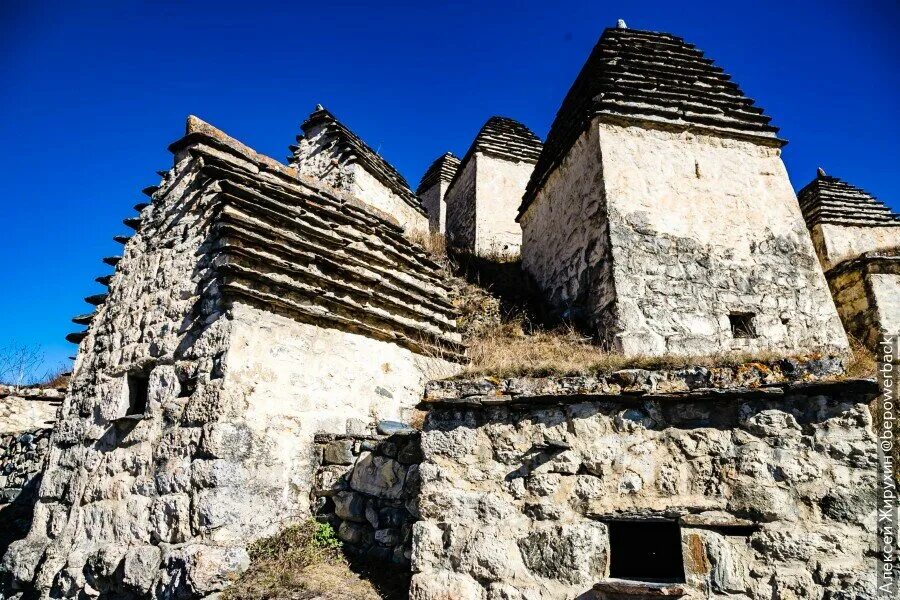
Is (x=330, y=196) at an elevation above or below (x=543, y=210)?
below

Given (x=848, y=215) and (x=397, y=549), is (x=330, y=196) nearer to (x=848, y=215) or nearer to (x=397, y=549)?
(x=397, y=549)

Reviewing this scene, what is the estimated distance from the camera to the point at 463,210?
1698 cm

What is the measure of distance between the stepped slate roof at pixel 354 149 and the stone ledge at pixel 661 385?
811 cm

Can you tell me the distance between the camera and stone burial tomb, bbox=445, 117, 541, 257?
15.8 metres

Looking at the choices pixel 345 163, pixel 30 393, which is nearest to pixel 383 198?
pixel 345 163

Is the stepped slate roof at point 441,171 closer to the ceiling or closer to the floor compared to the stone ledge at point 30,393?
closer to the ceiling

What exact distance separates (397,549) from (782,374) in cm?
309

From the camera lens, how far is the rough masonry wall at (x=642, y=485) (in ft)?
9.66

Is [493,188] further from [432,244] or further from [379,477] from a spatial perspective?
[379,477]

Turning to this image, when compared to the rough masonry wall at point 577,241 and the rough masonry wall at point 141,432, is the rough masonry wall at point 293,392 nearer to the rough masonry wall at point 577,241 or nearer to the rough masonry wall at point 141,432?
the rough masonry wall at point 141,432

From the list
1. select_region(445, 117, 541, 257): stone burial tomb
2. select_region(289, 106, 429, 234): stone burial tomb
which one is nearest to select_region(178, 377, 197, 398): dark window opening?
select_region(289, 106, 429, 234): stone burial tomb

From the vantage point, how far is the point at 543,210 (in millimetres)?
10148

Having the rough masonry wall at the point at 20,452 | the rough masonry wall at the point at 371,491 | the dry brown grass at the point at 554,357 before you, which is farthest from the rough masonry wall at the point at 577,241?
the rough masonry wall at the point at 20,452

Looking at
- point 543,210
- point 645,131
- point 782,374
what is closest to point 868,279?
point 645,131
